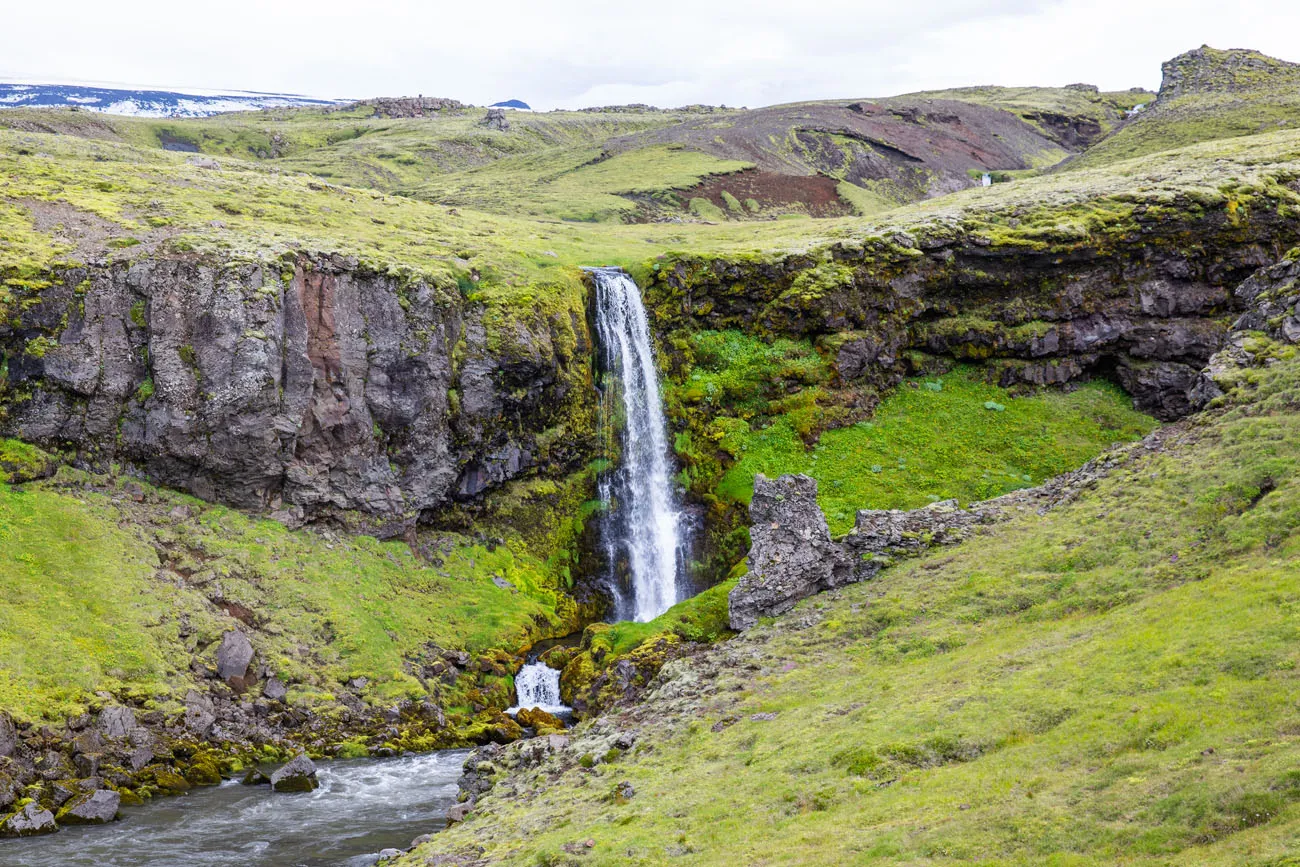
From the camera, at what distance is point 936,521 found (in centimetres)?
3175

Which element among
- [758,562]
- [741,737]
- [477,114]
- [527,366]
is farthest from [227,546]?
[477,114]

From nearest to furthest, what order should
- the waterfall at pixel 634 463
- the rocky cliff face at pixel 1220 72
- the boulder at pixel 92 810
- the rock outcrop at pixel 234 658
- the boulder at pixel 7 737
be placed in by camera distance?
the boulder at pixel 92 810 < the boulder at pixel 7 737 < the rock outcrop at pixel 234 658 < the waterfall at pixel 634 463 < the rocky cliff face at pixel 1220 72

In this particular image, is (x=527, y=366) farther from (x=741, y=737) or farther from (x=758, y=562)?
(x=741, y=737)

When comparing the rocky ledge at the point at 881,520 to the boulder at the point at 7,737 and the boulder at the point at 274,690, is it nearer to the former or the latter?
the boulder at the point at 274,690

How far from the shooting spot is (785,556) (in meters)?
31.0

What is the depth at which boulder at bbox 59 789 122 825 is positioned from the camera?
24500mm

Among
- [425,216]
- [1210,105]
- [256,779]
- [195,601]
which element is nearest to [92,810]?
[256,779]

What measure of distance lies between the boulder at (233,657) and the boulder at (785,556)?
17.6 meters

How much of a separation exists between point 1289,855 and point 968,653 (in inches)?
535

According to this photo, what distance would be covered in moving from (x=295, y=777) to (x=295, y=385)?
17.9 meters

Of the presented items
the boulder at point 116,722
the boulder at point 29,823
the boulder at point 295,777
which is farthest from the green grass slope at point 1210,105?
the boulder at point 29,823

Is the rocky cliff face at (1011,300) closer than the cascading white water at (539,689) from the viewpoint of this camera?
No

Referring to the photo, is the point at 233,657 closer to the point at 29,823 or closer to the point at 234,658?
the point at 234,658

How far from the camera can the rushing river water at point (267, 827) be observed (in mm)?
22609
